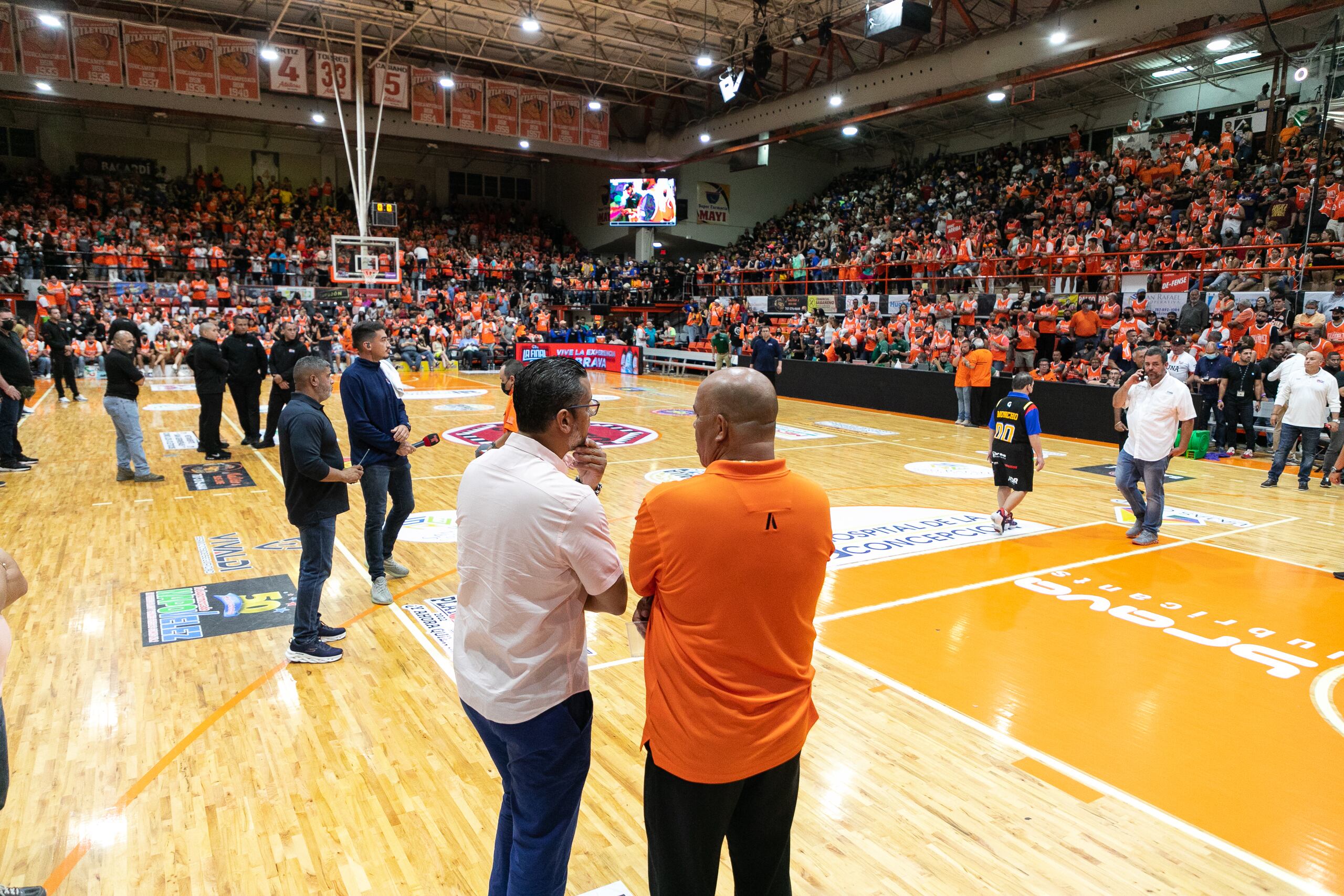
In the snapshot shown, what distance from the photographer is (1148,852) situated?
10.00 ft

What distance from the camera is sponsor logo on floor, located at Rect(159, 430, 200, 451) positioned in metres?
10.9

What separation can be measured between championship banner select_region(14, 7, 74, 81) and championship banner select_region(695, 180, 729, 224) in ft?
64.2

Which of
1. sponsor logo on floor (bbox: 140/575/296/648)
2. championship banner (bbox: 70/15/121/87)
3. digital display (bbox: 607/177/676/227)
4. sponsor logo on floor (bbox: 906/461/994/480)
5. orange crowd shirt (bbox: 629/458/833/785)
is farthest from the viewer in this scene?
digital display (bbox: 607/177/676/227)

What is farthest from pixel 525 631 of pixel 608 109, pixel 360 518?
pixel 608 109

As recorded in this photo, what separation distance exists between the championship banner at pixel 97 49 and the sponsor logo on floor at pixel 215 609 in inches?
836

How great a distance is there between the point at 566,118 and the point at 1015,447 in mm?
23498

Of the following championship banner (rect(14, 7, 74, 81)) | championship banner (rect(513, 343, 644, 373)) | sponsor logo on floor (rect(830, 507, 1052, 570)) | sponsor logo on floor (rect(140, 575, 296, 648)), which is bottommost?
sponsor logo on floor (rect(140, 575, 296, 648))

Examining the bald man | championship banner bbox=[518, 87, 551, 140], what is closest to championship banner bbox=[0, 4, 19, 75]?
championship banner bbox=[518, 87, 551, 140]

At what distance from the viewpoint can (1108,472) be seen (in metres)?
10.7

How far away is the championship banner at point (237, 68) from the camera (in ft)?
72.6

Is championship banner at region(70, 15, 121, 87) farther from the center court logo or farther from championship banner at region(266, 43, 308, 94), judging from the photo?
the center court logo

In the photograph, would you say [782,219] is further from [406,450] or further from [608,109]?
[406,450]

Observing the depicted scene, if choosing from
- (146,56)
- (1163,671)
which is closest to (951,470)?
(1163,671)

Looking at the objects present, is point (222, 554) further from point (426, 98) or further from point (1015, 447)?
point (426, 98)
